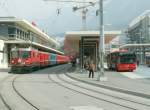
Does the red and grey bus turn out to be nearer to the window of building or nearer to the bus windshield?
the bus windshield

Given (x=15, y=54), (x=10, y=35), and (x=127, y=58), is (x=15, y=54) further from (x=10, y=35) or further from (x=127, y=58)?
(x=10, y=35)

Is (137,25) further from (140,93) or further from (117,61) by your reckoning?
(140,93)

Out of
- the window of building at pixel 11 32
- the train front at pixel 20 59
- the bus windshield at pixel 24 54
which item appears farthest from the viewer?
the window of building at pixel 11 32

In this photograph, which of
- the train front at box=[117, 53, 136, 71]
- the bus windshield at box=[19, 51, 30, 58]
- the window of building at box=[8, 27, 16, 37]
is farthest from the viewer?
the window of building at box=[8, 27, 16, 37]

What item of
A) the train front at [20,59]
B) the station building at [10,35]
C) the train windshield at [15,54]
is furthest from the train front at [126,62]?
the station building at [10,35]

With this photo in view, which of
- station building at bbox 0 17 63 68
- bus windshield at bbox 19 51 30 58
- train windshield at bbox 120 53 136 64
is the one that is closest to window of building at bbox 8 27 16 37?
station building at bbox 0 17 63 68

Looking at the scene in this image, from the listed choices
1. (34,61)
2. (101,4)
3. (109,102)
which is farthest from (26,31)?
(109,102)

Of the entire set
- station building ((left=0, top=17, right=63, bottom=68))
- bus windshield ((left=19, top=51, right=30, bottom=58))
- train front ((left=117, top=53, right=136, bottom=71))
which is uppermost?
station building ((left=0, top=17, right=63, bottom=68))

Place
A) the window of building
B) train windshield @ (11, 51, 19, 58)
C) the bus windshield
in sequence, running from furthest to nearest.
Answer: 1. the window of building
2. train windshield @ (11, 51, 19, 58)
3. the bus windshield

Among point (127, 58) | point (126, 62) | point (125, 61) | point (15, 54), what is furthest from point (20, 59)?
point (127, 58)

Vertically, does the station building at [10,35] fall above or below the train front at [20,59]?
above

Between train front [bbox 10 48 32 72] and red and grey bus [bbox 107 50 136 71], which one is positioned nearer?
train front [bbox 10 48 32 72]

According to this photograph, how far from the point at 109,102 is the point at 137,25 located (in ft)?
503

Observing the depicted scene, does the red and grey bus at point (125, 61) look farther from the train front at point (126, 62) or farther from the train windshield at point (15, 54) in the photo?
the train windshield at point (15, 54)
